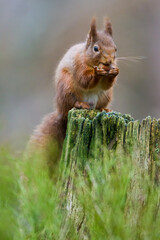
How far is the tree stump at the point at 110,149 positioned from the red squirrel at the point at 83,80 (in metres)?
0.80

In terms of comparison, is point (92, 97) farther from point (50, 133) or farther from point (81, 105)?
point (50, 133)

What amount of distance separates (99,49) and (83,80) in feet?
0.58

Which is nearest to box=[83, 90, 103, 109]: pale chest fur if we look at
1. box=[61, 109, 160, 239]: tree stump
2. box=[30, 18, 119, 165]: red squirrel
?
box=[30, 18, 119, 165]: red squirrel

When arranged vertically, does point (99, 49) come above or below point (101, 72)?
above

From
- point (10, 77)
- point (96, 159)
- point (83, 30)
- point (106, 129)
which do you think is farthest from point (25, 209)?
point (83, 30)

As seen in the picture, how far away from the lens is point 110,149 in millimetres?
1563

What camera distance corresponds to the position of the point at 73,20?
6539 millimetres

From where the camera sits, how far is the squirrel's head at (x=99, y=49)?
249cm

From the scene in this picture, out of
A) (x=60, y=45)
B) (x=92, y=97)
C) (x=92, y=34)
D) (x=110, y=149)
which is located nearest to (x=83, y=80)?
(x=92, y=97)

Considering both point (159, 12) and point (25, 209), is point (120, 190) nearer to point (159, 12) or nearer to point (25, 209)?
point (25, 209)

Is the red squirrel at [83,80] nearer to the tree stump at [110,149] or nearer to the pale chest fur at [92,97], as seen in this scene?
the pale chest fur at [92,97]

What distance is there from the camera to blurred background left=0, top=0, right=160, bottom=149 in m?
6.04

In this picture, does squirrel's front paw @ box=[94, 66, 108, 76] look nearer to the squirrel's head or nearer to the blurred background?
the squirrel's head

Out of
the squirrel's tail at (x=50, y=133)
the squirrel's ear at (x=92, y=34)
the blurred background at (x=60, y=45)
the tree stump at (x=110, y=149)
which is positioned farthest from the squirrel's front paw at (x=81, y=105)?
the blurred background at (x=60, y=45)
